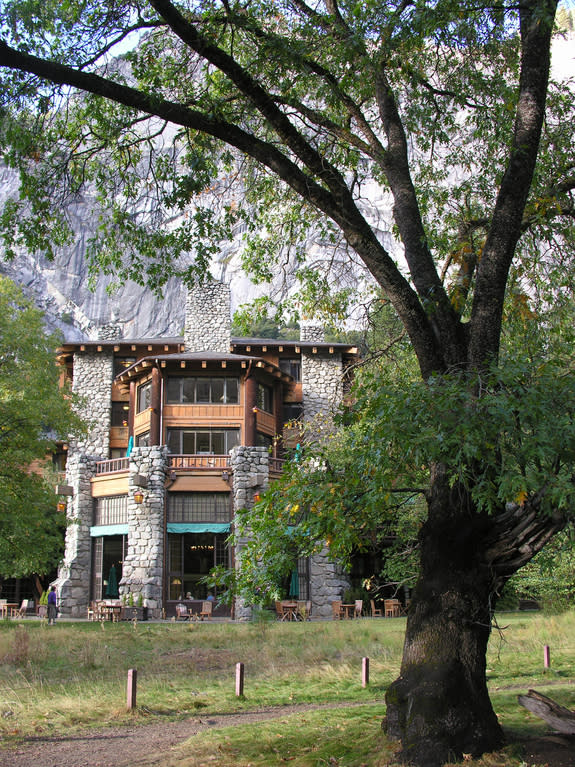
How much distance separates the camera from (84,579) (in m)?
30.5

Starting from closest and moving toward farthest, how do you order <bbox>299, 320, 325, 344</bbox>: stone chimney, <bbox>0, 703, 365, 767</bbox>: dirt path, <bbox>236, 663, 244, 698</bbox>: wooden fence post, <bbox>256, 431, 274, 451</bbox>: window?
<bbox>0, 703, 365, 767</bbox>: dirt path, <bbox>236, 663, 244, 698</bbox>: wooden fence post, <bbox>256, 431, 274, 451</bbox>: window, <bbox>299, 320, 325, 344</bbox>: stone chimney

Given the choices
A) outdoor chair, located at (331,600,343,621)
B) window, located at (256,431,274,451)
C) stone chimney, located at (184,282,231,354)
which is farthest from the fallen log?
stone chimney, located at (184,282,231,354)

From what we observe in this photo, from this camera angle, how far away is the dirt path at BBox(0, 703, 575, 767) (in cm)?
678

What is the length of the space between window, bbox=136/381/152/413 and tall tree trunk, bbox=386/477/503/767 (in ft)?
88.1

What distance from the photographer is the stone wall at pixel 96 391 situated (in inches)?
1452

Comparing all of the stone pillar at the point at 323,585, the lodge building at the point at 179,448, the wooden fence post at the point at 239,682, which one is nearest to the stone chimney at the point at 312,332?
the lodge building at the point at 179,448

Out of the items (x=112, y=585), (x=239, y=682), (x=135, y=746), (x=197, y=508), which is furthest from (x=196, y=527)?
(x=135, y=746)

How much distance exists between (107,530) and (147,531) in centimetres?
371

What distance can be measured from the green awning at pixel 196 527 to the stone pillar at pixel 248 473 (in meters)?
1.06

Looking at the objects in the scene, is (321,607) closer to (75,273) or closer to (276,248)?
(276,248)

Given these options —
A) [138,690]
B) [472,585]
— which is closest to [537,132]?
[472,585]

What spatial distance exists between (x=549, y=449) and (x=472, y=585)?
89.6 inches

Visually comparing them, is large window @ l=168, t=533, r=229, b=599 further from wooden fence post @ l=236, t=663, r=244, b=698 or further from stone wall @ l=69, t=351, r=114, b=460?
wooden fence post @ l=236, t=663, r=244, b=698

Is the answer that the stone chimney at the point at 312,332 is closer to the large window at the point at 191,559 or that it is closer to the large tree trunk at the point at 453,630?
the large window at the point at 191,559
